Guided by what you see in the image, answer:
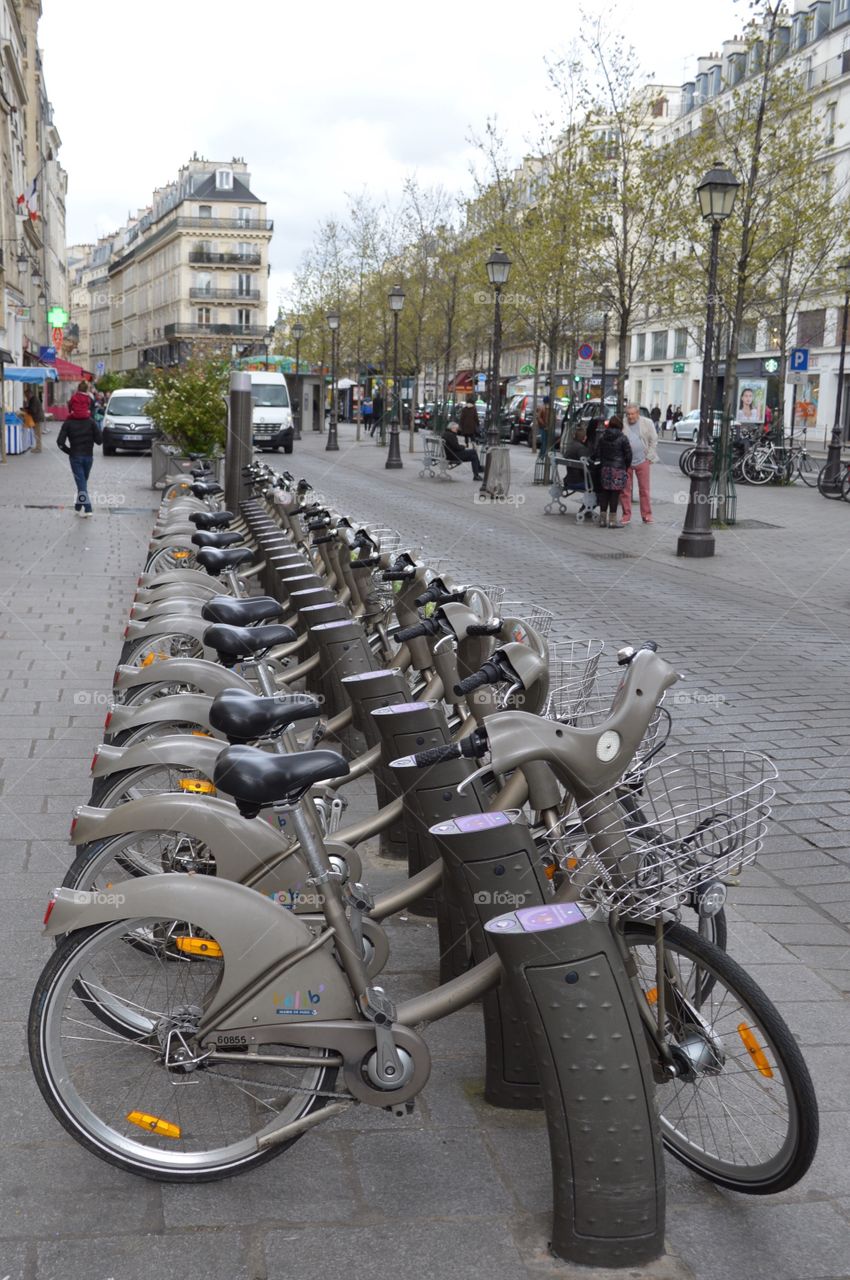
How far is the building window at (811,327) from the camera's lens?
2229 inches

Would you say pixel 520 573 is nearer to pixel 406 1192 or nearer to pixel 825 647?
pixel 825 647

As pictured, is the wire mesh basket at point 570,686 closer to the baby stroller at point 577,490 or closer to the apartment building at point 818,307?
the baby stroller at point 577,490

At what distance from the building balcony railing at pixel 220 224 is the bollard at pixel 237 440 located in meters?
110

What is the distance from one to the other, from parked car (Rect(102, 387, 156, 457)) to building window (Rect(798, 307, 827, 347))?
31.1 meters

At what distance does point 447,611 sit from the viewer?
4.36m

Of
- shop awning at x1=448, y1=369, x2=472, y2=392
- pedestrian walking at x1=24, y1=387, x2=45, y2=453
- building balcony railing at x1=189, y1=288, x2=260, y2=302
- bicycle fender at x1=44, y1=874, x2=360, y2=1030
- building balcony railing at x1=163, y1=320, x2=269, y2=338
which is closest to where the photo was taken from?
bicycle fender at x1=44, y1=874, x2=360, y2=1030

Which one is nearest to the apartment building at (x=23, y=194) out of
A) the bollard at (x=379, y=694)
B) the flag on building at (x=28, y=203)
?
the flag on building at (x=28, y=203)

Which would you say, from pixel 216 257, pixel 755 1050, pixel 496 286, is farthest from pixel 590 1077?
pixel 216 257

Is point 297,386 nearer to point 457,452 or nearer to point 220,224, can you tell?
point 457,452

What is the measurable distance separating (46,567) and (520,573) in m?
4.77

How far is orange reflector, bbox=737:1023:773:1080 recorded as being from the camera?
2.80 m

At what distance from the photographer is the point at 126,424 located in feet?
118

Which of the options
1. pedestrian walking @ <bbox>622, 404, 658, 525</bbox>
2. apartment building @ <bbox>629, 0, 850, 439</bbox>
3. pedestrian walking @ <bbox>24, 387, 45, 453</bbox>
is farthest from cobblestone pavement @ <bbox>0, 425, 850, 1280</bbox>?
apartment building @ <bbox>629, 0, 850, 439</bbox>

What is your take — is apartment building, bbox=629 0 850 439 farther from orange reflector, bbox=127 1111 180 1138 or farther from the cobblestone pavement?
orange reflector, bbox=127 1111 180 1138
